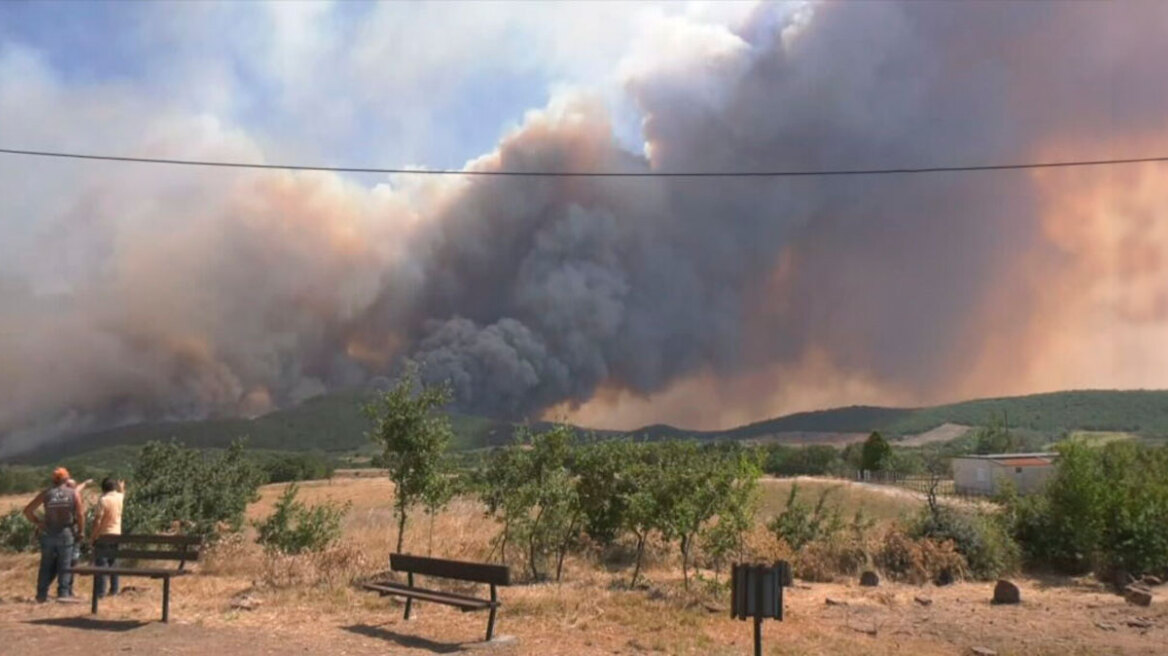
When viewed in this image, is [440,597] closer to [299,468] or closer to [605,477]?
[605,477]

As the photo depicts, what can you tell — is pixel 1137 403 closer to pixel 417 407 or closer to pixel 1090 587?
pixel 1090 587

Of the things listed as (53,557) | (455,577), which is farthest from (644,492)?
(53,557)

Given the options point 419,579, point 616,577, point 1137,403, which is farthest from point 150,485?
point 1137,403

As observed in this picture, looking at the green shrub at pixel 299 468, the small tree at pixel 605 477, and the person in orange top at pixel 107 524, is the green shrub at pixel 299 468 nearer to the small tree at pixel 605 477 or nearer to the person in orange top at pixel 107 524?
the small tree at pixel 605 477

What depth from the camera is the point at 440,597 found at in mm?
11094

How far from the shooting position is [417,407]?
16.0 m

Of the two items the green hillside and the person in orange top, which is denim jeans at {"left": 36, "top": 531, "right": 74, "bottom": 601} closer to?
the person in orange top

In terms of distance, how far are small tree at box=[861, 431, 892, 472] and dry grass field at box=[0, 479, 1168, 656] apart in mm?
62877

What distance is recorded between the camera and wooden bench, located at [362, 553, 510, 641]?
34.6ft

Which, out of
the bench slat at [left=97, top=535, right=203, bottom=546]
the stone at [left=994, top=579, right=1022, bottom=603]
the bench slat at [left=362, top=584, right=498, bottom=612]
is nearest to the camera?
the bench slat at [left=362, top=584, right=498, bottom=612]

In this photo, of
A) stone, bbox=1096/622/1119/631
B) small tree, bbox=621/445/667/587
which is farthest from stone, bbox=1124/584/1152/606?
small tree, bbox=621/445/667/587

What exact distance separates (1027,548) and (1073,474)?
2.03 m

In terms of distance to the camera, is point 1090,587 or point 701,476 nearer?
point 701,476

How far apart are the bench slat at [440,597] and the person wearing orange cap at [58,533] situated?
489 cm
